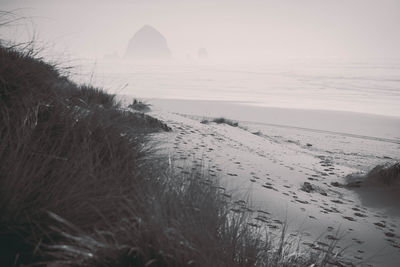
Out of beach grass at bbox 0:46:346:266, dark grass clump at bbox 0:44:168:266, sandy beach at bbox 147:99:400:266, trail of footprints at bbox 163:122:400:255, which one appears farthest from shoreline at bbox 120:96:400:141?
beach grass at bbox 0:46:346:266

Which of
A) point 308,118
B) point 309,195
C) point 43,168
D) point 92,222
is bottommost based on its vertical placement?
point 309,195

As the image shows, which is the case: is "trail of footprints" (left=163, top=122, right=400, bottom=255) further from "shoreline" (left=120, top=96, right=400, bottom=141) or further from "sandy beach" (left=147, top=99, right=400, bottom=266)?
"shoreline" (left=120, top=96, right=400, bottom=141)

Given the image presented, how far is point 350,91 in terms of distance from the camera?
28.7 metres

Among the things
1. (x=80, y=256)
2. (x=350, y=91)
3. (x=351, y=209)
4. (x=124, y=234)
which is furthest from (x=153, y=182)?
(x=350, y=91)

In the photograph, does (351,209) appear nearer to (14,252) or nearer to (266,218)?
(266,218)

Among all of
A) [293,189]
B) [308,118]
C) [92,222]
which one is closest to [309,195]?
[293,189]

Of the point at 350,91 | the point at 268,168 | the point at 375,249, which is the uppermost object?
the point at 350,91

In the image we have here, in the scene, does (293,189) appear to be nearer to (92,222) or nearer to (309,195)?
(309,195)

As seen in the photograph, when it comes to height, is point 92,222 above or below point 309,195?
above

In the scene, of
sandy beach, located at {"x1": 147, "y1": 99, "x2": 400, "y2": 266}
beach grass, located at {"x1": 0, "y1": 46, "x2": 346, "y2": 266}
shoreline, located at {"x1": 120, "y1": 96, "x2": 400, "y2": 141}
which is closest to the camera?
beach grass, located at {"x1": 0, "y1": 46, "x2": 346, "y2": 266}

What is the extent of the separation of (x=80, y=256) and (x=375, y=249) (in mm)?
2866

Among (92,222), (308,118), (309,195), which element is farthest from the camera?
(308,118)

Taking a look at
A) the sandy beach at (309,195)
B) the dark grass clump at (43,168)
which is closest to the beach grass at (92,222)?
the dark grass clump at (43,168)

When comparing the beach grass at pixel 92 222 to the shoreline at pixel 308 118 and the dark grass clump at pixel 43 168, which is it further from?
the shoreline at pixel 308 118
